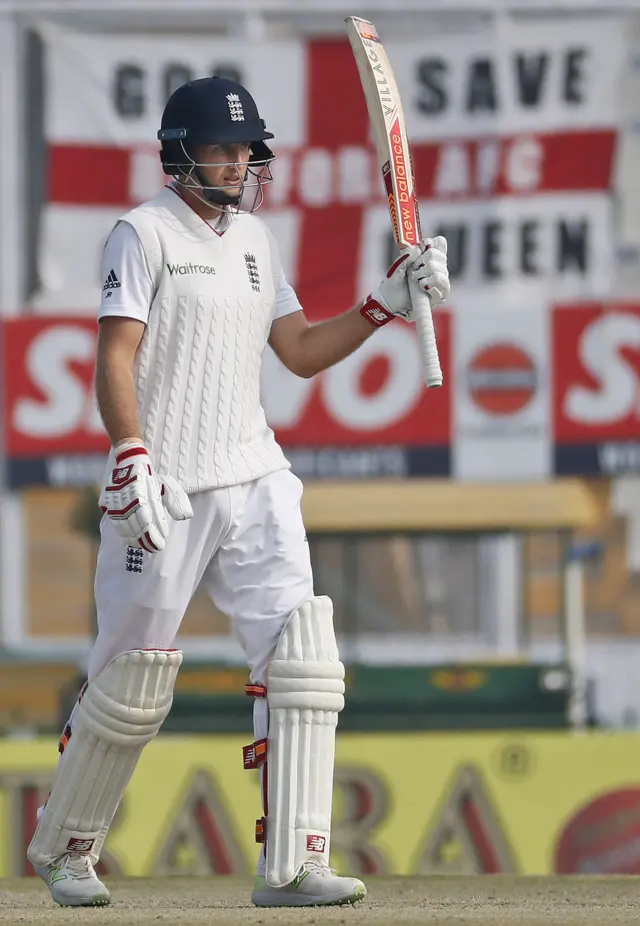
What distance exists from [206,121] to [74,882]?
5.79ft

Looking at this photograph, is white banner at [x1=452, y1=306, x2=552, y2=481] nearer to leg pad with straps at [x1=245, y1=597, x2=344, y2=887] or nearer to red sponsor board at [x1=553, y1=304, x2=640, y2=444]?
red sponsor board at [x1=553, y1=304, x2=640, y2=444]

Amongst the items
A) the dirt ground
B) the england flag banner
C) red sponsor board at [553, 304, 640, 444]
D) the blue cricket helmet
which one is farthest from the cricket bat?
red sponsor board at [553, 304, 640, 444]

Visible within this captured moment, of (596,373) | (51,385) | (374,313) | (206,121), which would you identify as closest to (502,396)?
(596,373)

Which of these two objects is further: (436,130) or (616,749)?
(436,130)

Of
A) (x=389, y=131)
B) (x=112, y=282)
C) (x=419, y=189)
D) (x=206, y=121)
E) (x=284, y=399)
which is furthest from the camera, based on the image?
(x=284, y=399)

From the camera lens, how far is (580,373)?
11.8m

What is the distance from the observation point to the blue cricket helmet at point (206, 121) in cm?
457

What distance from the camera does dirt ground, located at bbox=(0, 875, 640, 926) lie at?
407 cm

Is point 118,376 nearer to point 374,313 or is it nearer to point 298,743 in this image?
point 374,313

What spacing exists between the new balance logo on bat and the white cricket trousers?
501 millimetres

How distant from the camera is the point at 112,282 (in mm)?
4457

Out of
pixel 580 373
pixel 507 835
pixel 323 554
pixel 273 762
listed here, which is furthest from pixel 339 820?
pixel 580 373

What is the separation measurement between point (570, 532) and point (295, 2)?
3.61 meters

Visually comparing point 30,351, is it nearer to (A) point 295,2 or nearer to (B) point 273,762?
(A) point 295,2
